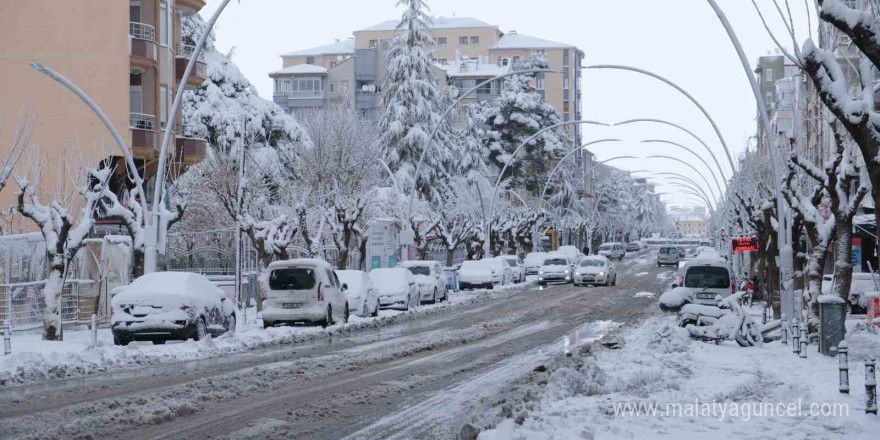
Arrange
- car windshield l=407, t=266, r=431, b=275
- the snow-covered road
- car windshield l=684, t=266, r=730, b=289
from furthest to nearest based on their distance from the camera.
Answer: car windshield l=407, t=266, r=431, b=275, car windshield l=684, t=266, r=730, b=289, the snow-covered road

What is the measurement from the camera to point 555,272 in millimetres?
60969

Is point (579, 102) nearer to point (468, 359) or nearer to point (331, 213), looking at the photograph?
point (331, 213)

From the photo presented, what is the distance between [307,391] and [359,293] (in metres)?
18.0

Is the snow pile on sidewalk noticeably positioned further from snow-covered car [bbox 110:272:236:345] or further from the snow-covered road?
snow-covered car [bbox 110:272:236:345]

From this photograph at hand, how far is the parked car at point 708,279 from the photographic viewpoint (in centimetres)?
3075

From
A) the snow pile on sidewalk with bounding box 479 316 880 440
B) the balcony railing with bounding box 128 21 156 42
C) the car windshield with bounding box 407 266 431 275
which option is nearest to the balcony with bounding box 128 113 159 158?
the balcony railing with bounding box 128 21 156 42

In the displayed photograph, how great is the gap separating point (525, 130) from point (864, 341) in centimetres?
7451

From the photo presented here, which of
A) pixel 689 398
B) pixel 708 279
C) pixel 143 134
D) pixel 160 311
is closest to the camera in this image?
pixel 689 398

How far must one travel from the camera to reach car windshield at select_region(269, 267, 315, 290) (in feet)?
89.7

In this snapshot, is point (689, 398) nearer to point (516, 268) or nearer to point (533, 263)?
point (516, 268)

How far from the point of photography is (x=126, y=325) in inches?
866

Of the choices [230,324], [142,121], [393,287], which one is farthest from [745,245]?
[142,121]

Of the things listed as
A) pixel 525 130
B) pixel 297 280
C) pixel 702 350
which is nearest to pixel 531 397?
pixel 702 350

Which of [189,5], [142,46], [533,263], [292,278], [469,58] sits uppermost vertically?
[469,58]
